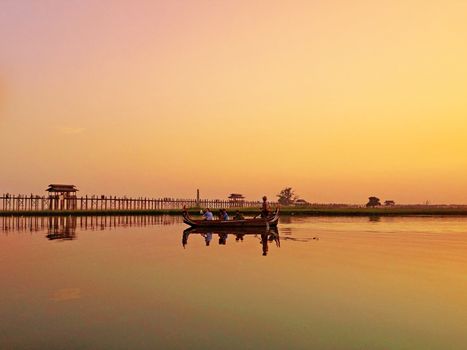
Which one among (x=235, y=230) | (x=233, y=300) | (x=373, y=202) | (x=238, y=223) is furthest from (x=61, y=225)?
(x=373, y=202)

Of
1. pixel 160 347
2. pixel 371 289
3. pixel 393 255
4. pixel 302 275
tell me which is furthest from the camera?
pixel 393 255

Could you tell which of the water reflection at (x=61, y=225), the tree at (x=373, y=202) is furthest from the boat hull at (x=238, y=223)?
the tree at (x=373, y=202)

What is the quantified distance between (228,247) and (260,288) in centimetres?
1315

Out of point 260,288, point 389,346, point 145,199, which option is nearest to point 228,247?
point 260,288

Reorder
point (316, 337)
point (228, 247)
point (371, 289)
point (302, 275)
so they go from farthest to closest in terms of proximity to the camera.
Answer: point (228, 247), point (302, 275), point (371, 289), point (316, 337)

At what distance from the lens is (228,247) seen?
2884 centimetres

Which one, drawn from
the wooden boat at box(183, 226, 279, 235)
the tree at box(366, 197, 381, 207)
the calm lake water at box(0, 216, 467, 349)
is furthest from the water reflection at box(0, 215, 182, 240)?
the tree at box(366, 197, 381, 207)

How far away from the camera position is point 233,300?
1398 cm

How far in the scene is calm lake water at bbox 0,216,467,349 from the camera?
33.9 feet

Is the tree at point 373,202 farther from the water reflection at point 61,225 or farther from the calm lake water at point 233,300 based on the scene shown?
the calm lake water at point 233,300

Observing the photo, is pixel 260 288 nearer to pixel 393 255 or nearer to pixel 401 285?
pixel 401 285

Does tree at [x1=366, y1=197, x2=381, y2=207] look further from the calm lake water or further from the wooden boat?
the calm lake water

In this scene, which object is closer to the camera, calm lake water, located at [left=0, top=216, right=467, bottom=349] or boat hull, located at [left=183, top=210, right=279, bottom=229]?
calm lake water, located at [left=0, top=216, right=467, bottom=349]

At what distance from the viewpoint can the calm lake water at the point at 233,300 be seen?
33.9 ft
